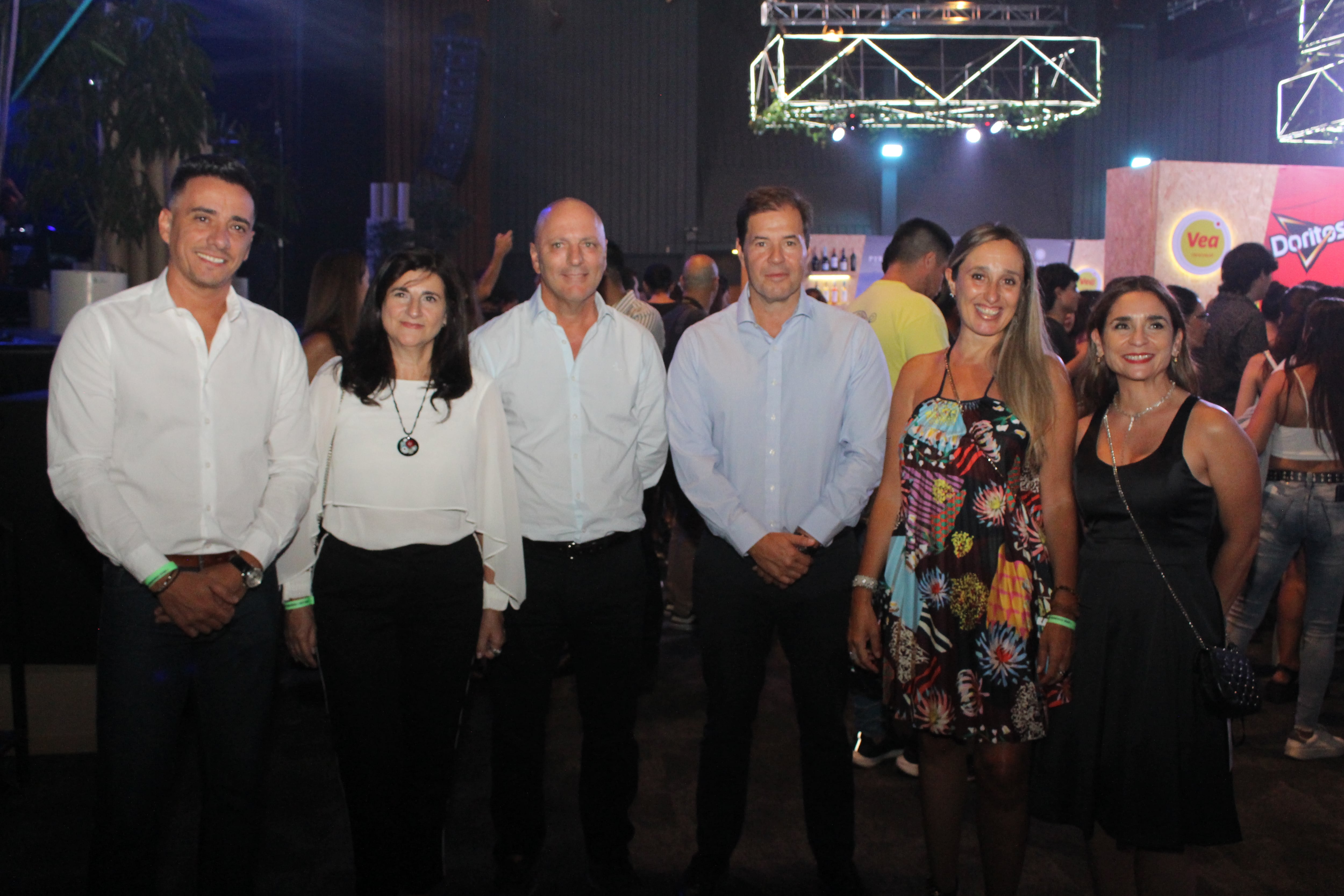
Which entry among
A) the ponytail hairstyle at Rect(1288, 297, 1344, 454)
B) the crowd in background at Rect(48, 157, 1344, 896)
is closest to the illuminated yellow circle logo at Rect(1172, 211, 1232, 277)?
the ponytail hairstyle at Rect(1288, 297, 1344, 454)

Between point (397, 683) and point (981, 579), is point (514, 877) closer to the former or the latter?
point (397, 683)

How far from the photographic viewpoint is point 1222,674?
194cm

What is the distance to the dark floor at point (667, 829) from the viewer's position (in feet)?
8.32

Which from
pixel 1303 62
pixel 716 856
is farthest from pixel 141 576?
pixel 1303 62

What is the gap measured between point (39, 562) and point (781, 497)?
2.53 metres

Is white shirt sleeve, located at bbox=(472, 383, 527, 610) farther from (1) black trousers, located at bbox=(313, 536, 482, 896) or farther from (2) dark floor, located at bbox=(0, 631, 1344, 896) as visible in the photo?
(2) dark floor, located at bbox=(0, 631, 1344, 896)

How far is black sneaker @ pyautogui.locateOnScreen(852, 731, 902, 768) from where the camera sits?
10.8 ft

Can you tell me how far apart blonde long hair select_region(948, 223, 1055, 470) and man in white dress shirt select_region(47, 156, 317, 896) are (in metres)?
1.60

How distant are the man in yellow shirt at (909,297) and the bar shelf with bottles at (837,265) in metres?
6.94

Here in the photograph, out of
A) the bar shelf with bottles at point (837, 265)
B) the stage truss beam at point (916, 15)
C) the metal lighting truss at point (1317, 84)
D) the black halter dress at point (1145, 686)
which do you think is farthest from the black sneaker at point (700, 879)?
the metal lighting truss at point (1317, 84)

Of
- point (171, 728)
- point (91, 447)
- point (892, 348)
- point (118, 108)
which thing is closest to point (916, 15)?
point (892, 348)

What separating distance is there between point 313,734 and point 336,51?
901cm

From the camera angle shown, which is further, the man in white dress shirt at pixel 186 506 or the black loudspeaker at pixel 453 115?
the black loudspeaker at pixel 453 115

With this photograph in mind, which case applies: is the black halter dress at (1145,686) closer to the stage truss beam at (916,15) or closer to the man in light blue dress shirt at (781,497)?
the man in light blue dress shirt at (781,497)
